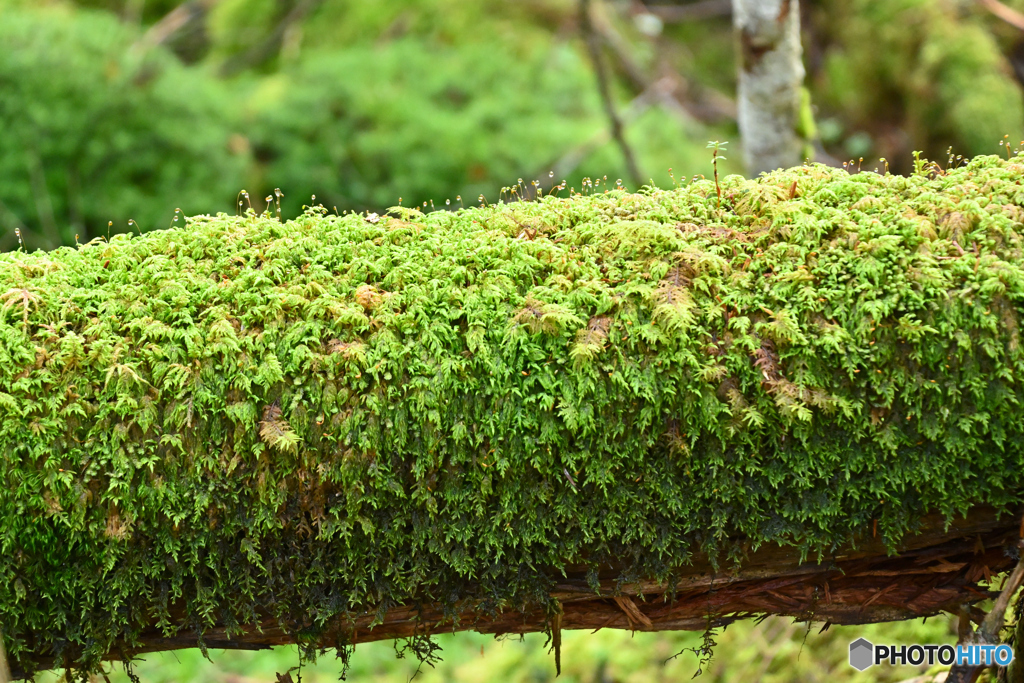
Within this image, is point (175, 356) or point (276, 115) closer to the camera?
point (175, 356)

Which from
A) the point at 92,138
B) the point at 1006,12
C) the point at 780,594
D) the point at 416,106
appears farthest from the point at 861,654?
the point at 92,138

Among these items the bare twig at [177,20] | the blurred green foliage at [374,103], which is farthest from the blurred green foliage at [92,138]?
the bare twig at [177,20]

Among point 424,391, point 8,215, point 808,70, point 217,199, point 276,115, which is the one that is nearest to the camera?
point 424,391

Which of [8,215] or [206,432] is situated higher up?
[8,215]

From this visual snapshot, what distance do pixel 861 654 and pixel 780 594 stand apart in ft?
4.01

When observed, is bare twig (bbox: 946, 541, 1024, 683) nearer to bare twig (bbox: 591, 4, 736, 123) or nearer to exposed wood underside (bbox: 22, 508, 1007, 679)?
exposed wood underside (bbox: 22, 508, 1007, 679)

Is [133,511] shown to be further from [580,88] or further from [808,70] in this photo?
[808,70]

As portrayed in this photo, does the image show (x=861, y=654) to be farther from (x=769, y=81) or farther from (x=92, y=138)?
(x=92, y=138)

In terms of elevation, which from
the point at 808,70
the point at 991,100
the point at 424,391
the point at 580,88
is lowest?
the point at 424,391

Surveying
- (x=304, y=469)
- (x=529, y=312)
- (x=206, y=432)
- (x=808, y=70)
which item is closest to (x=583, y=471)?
(x=529, y=312)

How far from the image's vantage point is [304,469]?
1.72 meters

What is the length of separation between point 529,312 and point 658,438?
1.40 ft

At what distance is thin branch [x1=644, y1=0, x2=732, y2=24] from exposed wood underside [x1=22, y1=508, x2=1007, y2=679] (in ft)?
28.7

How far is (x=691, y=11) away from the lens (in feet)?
31.0
